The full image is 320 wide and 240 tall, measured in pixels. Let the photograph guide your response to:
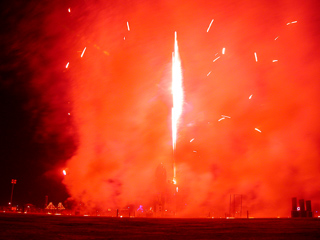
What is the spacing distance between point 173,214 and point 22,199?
41578 millimetres

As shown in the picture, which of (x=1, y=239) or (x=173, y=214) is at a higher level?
(x=1, y=239)

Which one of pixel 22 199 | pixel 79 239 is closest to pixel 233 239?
pixel 79 239

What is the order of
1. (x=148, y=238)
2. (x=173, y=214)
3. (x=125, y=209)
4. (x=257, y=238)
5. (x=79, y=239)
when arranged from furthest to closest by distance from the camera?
(x=173, y=214) < (x=125, y=209) < (x=257, y=238) < (x=148, y=238) < (x=79, y=239)

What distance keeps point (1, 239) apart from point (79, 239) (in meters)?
1.50

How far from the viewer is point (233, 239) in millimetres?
7145

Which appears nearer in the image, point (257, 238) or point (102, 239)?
point (102, 239)

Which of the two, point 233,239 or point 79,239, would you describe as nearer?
point 79,239

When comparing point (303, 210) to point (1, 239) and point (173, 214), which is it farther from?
point (1, 239)

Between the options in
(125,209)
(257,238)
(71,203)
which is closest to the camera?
(257,238)

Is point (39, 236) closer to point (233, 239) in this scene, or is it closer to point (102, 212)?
point (233, 239)

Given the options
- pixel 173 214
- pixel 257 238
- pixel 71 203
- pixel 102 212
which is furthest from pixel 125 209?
pixel 257 238

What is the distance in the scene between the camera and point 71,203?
47844 millimetres

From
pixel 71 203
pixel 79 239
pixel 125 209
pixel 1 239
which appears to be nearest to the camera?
pixel 1 239

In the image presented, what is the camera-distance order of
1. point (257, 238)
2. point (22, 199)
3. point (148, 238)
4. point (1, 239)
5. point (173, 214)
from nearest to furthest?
point (1, 239) → point (148, 238) → point (257, 238) → point (22, 199) → point (173, 214)
